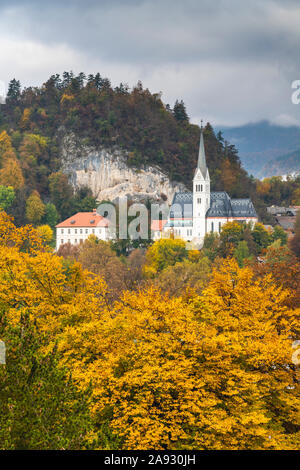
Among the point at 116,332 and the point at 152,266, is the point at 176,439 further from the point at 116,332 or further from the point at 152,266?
the point at 152,266

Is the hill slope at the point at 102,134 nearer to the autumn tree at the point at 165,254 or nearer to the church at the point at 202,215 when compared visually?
the church at the point at 202,215

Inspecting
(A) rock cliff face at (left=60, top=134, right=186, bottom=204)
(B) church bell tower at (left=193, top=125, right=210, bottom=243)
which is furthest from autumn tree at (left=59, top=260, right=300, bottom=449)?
(A) rock cliff face at (left=60, top=134, right=186, bottom=204)

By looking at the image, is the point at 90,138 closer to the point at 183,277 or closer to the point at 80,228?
the point at 80,228

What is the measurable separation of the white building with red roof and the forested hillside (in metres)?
8.11

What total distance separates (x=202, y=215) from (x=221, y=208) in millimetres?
3767

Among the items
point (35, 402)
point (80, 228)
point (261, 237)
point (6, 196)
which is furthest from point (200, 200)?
point (35, 402)

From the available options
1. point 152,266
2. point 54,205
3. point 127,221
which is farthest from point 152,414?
point 54,205

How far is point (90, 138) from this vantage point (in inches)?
4798

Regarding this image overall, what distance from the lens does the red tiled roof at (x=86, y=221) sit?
9812 cm

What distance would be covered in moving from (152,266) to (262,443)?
53148mm

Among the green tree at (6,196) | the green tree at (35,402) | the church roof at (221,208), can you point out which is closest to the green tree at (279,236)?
the church roof at (221,208)

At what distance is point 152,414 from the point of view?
62.3 ft

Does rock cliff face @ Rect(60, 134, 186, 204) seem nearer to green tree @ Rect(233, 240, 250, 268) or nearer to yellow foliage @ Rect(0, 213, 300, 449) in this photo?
green tree @ Rect(233, 240, 250, 268)
